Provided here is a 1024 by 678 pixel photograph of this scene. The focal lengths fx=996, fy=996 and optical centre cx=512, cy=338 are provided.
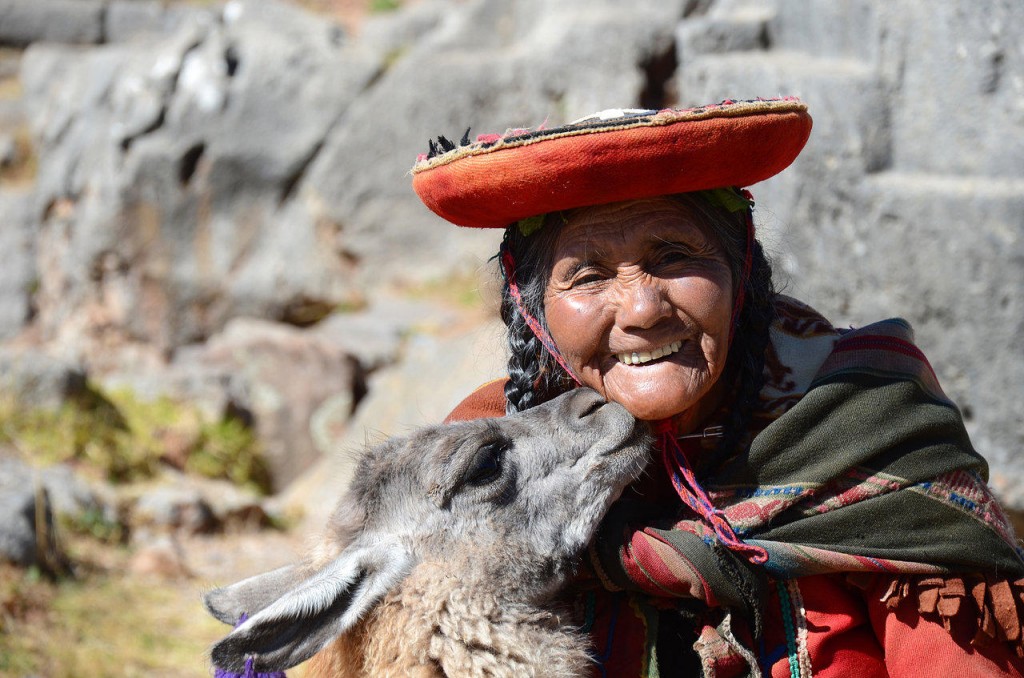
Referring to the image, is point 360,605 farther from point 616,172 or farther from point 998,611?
point 998,611

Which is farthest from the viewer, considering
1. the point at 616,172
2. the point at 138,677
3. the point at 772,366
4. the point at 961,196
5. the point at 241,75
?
the point at 241,75

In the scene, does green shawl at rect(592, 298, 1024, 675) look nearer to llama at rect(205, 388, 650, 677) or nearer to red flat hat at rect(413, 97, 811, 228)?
llama at rect(205, 388, 650, 677)

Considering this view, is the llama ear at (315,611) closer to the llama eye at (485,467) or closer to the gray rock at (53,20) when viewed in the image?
the llama eye at (485,467)

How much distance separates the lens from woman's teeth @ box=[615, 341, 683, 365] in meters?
2.21

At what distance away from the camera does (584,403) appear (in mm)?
2381

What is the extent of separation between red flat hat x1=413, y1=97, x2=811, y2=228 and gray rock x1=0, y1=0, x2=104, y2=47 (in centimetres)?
1186

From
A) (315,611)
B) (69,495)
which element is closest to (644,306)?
(315,611)

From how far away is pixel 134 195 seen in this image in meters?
10.2

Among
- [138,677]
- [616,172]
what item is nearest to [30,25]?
[138,677]

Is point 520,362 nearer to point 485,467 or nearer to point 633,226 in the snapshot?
point 485,467

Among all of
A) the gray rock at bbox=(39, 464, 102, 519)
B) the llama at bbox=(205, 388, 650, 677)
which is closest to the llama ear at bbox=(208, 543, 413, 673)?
the llama at bbox=(205, 388, 650, 677)

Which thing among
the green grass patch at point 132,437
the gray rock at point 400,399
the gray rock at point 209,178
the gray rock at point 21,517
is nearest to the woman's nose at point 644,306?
the gray rock at point 400,399

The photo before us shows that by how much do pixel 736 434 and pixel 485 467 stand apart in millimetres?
600

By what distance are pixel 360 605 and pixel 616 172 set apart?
1086 mm
